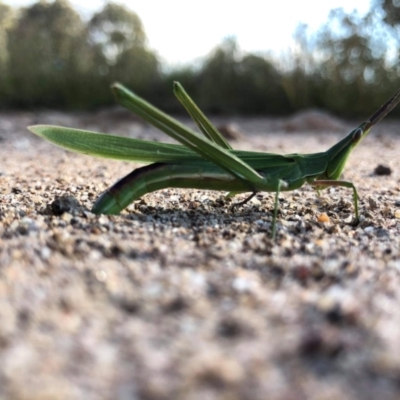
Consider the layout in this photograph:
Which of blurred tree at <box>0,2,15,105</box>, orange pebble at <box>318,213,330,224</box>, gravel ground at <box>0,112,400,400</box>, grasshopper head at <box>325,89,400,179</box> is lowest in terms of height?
gravel ground at <box>0,112,400,400</box>

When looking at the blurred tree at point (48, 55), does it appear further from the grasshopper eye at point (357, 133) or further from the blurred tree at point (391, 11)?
the grasshopper eye at point (357, 133)

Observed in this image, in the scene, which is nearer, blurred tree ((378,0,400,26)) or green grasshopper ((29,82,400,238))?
green grasshopper ((29,82,400,238))

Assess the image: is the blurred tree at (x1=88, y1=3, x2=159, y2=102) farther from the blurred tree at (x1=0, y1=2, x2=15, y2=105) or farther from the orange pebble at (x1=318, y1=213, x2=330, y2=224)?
the orange pebble at (x1=318, y1=213, x2=330, y2=224)

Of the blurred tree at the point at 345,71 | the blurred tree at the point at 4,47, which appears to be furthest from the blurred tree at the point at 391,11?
the blurred tree at the point at 4,47

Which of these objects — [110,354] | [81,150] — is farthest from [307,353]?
[81,150]

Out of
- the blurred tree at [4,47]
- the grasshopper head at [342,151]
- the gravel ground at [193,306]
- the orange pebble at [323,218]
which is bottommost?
the gravel ground at [193,306]

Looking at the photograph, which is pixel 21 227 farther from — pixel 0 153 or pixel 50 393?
pixel 0 153

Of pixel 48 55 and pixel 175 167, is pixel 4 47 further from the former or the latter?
pixel 175 167

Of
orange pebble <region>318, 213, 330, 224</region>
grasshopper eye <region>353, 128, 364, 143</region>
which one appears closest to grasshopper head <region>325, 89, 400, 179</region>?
grasshopper eye <region>353, 128, 364, 143</region>
